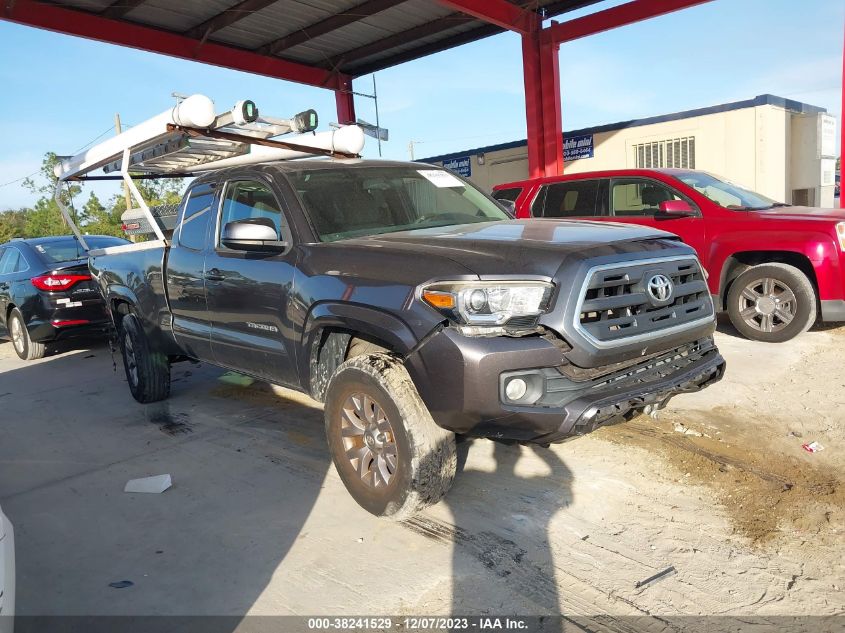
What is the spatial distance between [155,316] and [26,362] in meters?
4.55

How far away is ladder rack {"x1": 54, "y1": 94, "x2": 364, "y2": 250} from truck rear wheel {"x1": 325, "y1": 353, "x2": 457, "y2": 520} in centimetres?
224

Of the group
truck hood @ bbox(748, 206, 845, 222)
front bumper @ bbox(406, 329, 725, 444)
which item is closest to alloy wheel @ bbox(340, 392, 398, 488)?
front bumper @ bbox(406, 329, 725, 444)

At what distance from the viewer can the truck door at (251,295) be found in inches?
153

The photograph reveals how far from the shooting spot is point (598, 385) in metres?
2.95

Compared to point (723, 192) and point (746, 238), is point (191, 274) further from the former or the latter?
point (723, 192)

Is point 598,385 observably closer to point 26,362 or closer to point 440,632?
point 440,632

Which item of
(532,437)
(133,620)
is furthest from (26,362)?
(532,437)

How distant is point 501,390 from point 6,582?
6.10 ft

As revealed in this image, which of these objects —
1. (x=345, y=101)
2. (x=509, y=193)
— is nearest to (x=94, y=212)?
(x=345, y=101)

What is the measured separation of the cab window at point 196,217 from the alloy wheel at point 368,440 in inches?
79.7

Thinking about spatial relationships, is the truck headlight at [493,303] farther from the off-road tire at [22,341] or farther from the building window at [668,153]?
the building window at [668,153]

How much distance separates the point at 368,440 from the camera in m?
3.35

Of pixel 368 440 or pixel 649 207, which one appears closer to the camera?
pixel 368 440

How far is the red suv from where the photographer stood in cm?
618
